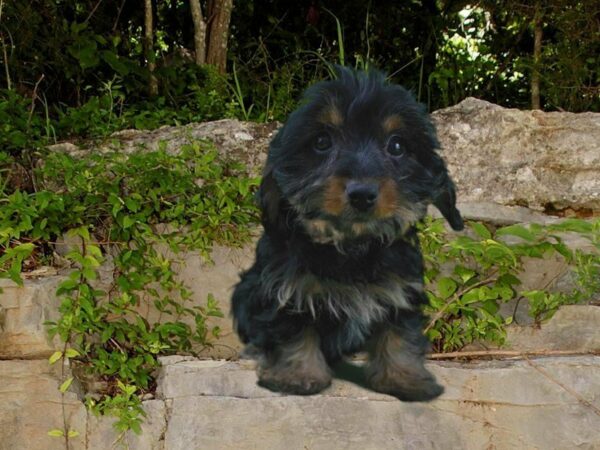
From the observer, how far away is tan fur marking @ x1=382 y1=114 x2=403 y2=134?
2.15 m

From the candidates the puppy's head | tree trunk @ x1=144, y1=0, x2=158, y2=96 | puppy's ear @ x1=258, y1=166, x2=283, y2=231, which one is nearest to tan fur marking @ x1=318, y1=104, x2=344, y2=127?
the puppy's head

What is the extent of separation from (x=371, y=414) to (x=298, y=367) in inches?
14.3

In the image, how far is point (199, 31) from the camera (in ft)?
14.7

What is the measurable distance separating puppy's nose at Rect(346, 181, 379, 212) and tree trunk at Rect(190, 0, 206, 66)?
2596mm

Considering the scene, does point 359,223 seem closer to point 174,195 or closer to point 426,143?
point 426,143

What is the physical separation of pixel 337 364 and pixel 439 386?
45 cm

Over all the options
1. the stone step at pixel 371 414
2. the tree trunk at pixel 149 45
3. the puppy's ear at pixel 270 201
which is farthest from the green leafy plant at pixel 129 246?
the tree trunk at pixel 149 45

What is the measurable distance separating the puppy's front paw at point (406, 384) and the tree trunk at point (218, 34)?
2295 mm

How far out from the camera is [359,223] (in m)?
2.14

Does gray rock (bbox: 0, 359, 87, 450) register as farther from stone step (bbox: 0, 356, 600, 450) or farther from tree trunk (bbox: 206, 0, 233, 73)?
tree trunk (bbox: 206, 0, 233, 73)

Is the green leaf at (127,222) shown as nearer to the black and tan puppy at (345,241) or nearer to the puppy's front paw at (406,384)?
the black and tan puppy at (345,241)

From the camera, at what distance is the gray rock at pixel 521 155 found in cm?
361

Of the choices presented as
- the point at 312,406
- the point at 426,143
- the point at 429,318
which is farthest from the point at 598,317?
the point at 426,143

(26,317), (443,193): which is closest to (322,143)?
(443,193)
